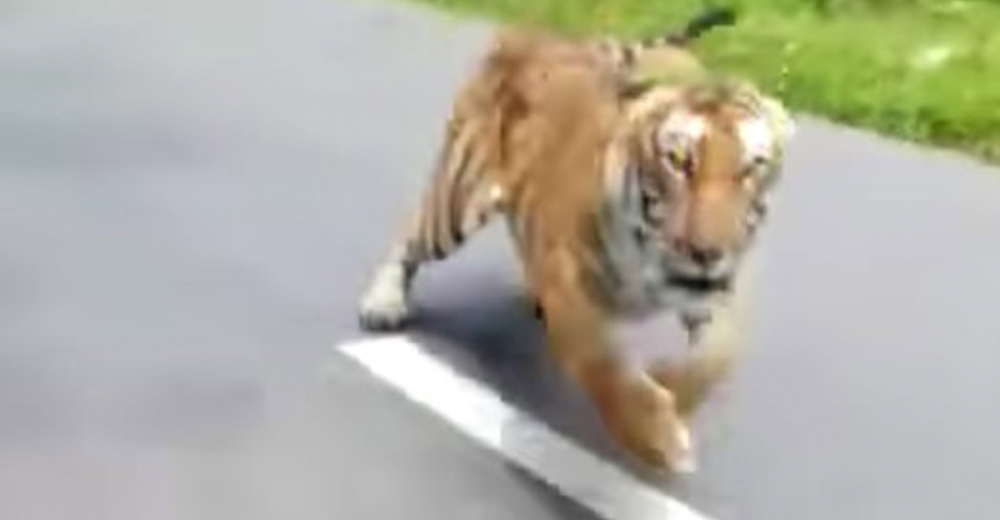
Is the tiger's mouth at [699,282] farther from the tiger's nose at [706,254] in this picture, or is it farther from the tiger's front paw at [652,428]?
the tiger's front paw at [652,428]

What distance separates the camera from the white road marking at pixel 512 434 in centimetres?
288

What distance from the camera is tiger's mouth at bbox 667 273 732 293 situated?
249cm

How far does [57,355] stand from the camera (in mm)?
3457

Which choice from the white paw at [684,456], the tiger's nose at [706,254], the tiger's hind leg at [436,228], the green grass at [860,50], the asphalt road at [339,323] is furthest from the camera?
the green grass at [860,50]

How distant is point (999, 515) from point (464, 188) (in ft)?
3.05

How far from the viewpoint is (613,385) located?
2.77 m

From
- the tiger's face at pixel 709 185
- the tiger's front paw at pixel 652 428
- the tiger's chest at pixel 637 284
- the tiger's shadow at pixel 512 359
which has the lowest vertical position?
the tiger's shadow at pixel 512 359

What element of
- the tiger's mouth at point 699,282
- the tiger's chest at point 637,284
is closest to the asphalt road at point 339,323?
the tiger's chest at point 637,284

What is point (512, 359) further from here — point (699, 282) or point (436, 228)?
point (699, 282)

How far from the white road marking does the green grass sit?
1486mm

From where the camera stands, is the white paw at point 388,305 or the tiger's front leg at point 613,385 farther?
the white paw at point 388,305

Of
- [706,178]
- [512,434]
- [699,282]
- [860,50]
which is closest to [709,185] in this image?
[706,178]

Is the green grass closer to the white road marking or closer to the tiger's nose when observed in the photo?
the white road marking

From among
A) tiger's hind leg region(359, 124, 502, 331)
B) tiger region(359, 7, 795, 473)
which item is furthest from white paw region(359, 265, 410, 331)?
tiger region(359, 7, 795, 473)
